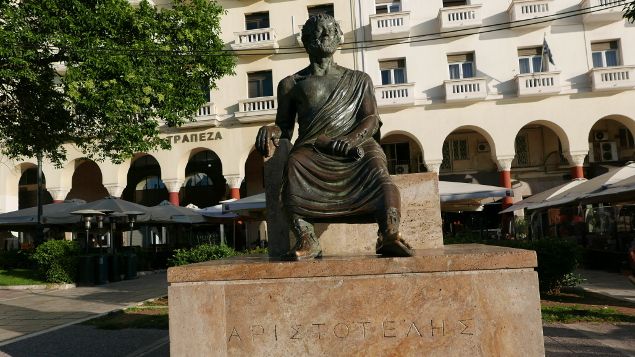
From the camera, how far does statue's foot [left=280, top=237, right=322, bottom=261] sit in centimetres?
356

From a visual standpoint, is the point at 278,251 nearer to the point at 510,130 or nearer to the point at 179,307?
the point at 179,307

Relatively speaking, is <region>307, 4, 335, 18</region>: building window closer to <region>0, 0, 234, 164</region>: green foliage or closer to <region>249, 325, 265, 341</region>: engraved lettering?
<region>0, 0, 234, 164</region>: green foliage

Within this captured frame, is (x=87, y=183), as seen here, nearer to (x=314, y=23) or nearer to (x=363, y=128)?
(x=314, y=23)

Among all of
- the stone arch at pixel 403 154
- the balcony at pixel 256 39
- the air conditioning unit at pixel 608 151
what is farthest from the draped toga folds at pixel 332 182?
the air conditioning unit at pixel 608 151

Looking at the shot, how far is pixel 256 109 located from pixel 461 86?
8.29 metres

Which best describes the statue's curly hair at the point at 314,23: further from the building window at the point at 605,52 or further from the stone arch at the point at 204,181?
the stone arch at the point at 204,181

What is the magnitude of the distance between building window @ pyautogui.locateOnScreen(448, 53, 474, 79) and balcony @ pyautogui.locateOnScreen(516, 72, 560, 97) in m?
2.03

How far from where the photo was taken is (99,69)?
1116 centimetres

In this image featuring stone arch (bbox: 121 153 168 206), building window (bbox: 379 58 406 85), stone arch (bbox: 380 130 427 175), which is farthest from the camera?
stone arch (bbox: 121 153 168 206)

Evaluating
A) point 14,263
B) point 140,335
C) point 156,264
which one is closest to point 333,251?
point 140,335


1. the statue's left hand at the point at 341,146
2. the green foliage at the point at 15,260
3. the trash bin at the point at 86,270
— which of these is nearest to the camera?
the statue's left hand at the point at 341,146

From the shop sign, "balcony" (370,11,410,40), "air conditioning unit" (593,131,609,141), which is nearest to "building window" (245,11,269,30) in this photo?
"balcony" (370,11,410,40)

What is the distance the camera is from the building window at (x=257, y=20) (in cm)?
2338

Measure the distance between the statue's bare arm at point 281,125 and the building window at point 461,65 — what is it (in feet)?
60.1
